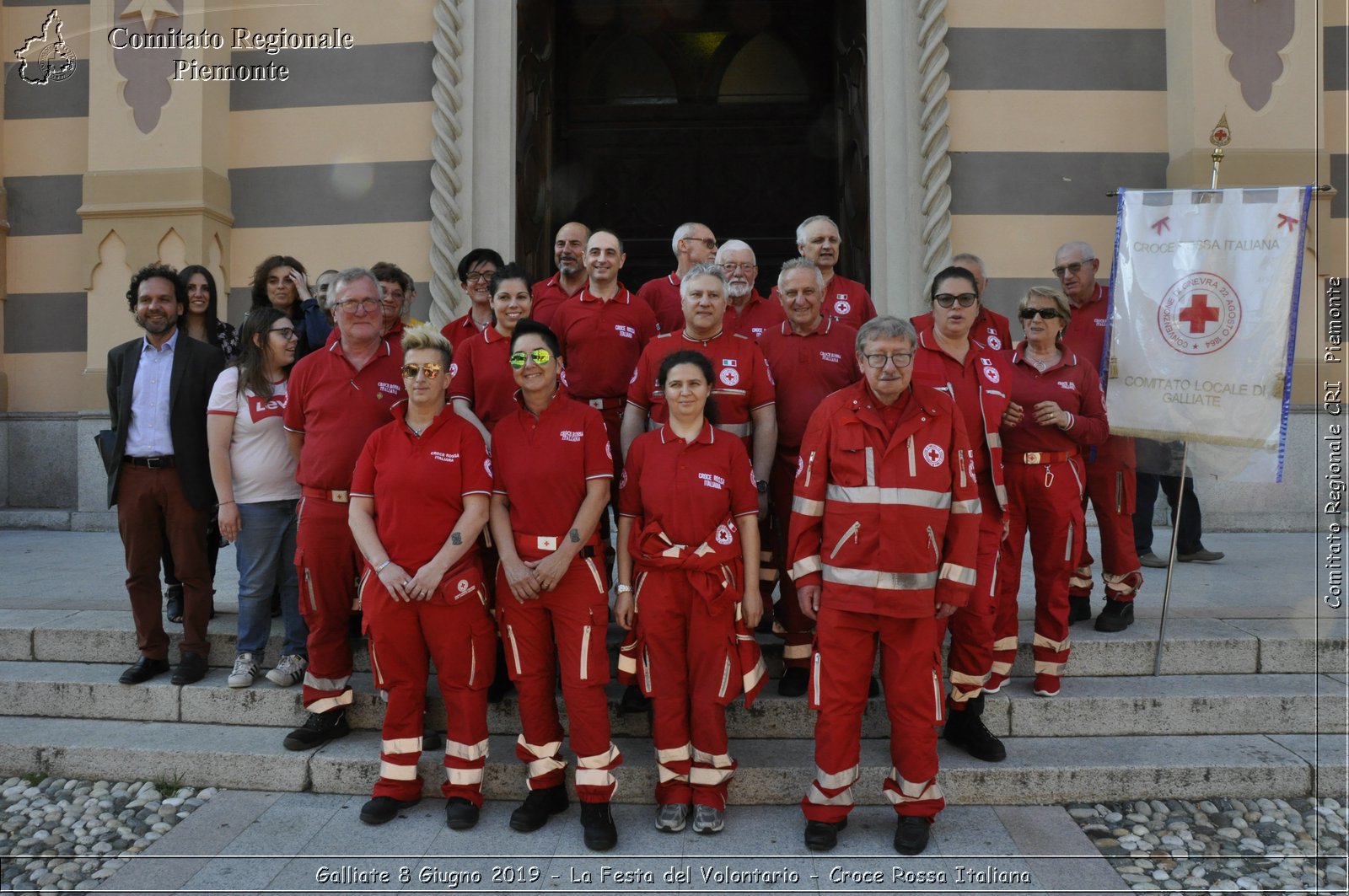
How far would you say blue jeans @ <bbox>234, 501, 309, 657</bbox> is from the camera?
463 cm

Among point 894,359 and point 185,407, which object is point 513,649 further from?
point 185,407

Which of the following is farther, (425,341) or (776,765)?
(776,765)

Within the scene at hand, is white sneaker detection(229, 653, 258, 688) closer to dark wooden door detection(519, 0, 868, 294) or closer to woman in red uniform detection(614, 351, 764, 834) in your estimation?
woman in red uniform detection(614, 351, 764, 834)

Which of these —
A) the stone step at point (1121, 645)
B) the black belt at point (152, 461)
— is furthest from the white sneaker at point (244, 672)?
the black belt at point (152, 461)

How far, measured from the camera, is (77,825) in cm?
396

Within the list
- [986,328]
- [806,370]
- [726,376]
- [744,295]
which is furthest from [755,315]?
[986,328]

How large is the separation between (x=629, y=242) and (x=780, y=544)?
22.1 feet

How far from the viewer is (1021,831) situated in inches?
150

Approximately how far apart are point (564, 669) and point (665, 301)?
2240 millimetres

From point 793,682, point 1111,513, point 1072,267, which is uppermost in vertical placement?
point 1072,267

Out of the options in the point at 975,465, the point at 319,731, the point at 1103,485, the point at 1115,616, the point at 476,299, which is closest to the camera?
the point at 975,465

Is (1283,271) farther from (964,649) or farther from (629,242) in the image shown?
(629,242)

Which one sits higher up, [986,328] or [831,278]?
[831,278]

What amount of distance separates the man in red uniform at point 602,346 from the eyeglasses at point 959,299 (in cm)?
148
